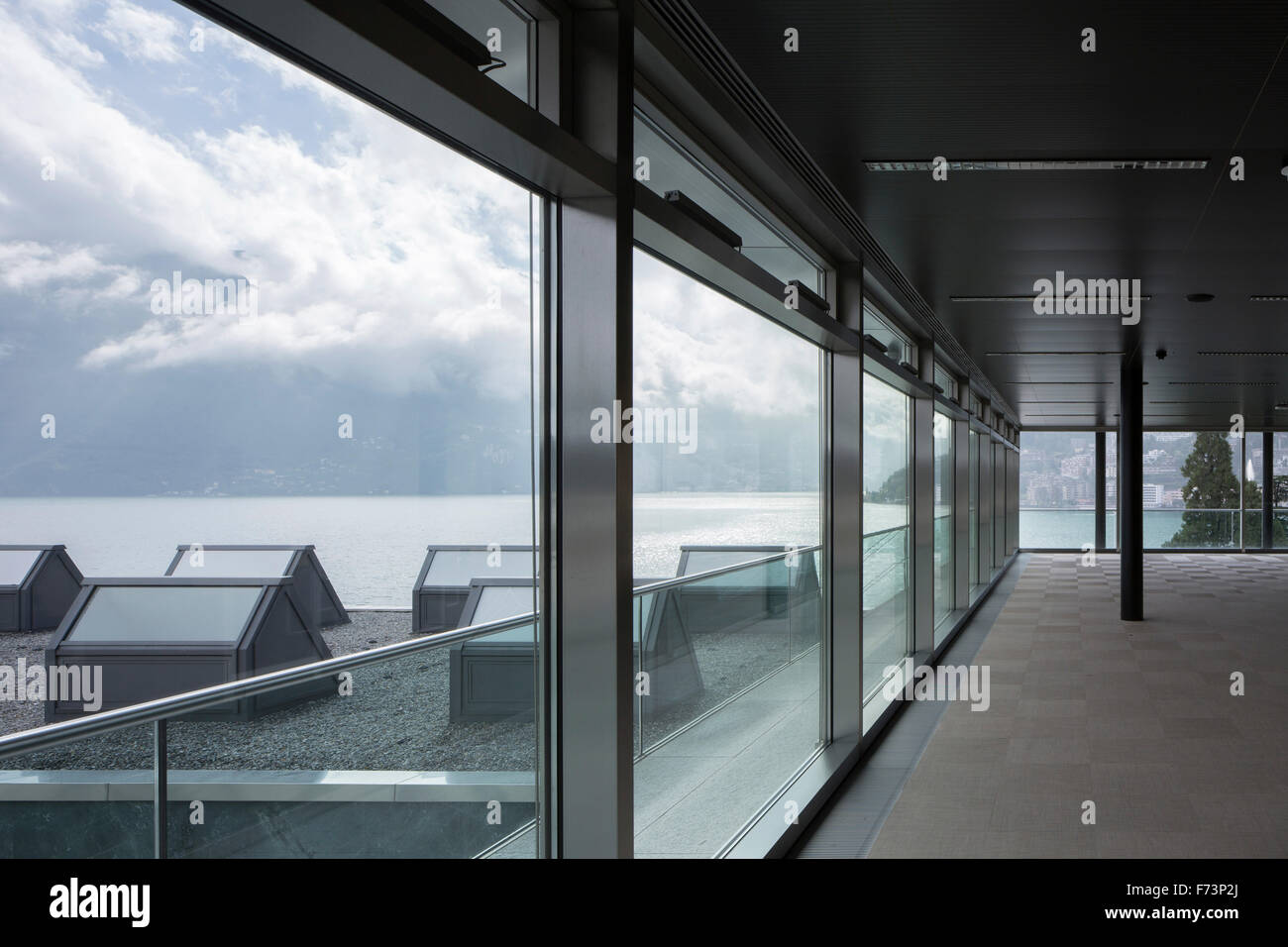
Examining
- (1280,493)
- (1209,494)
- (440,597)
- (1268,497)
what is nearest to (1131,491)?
(440,597)

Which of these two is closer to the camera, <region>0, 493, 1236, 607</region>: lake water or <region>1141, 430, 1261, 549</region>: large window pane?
<region>0, 493, 1236, 607</region>: lake water

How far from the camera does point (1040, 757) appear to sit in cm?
533

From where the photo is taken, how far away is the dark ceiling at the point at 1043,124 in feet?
9.37

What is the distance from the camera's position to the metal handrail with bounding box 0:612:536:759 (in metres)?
1.48

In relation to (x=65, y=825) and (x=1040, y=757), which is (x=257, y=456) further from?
(x=1040, y=757)

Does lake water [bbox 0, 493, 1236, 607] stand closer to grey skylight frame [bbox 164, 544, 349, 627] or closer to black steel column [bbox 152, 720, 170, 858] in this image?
grey skylight frame [bbox 164, 544, 349, 627]

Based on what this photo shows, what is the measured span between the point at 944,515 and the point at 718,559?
7.67 meters

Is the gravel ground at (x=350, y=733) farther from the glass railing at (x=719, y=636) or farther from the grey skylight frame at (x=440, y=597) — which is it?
the glass railing at (x=719, y=636)

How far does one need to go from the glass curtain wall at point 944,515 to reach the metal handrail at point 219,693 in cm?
914

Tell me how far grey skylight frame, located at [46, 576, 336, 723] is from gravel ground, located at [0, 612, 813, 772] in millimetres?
36

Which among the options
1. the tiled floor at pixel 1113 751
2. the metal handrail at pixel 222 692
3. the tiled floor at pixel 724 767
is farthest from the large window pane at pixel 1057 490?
the metal handrail at pixel 222 692

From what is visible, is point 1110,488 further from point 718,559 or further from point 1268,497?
point 718,559

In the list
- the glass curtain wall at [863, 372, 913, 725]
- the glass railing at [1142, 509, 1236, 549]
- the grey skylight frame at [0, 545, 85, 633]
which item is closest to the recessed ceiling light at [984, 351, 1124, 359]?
the glass curtain wall at [863, 372, 913, 725]
